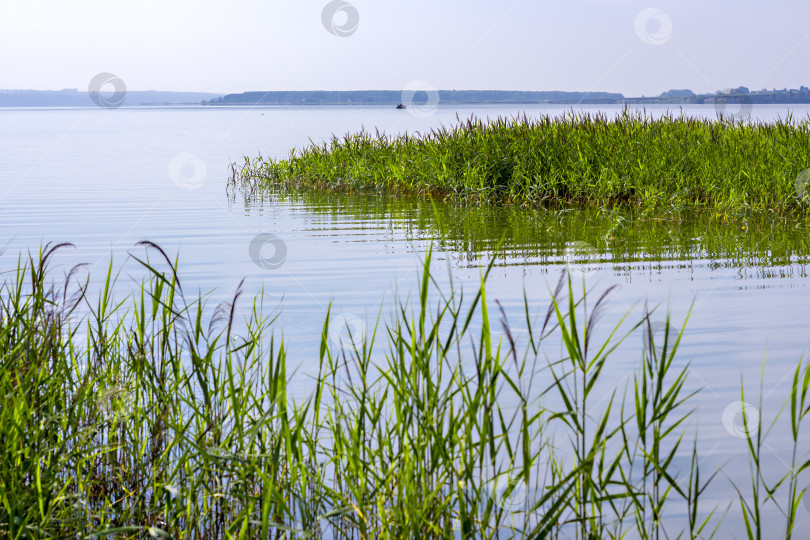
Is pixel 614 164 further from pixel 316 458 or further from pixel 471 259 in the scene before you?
pixel 316 458

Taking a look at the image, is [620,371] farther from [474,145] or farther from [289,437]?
[474,145]

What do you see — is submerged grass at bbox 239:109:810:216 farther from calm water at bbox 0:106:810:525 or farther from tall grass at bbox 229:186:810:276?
calm water at bbox 0:106:810:525

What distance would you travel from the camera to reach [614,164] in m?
15.6

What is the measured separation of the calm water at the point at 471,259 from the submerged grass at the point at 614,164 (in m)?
0.86

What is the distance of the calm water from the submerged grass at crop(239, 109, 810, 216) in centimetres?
86

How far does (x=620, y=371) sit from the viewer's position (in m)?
6.64

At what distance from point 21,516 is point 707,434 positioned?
3.91 metres

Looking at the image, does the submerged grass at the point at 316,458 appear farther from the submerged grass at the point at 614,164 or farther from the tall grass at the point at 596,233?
the submerged grass at the point at 614,164

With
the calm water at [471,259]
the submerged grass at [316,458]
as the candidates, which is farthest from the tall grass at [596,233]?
the submerged grass at [316,458]

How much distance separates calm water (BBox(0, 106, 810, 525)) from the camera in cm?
712

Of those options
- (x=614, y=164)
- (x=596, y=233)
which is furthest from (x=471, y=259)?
(x=614, y=164)

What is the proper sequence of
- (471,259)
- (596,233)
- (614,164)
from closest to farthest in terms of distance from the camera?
1. (471,259)
2. (596,233)
3. (614,164)

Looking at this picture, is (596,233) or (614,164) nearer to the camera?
(596,233)

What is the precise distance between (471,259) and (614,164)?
5250mm
